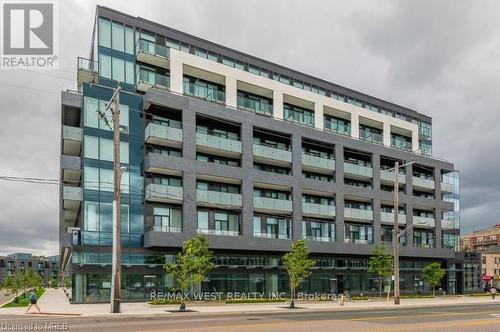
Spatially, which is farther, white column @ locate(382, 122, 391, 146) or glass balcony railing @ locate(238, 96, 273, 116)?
white column @ locate(382, 122, 391, 146)

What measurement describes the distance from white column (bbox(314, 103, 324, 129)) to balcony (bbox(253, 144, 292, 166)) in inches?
285

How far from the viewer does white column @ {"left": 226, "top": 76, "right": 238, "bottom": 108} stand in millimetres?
52250

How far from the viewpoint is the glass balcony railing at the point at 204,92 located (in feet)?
166

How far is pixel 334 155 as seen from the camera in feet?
195

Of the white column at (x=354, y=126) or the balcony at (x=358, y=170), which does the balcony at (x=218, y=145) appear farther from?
the white column at (x=354, y=126)

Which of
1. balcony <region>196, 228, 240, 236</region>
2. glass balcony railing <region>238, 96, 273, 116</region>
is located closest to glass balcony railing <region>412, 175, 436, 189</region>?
glass balcony railing <region>238, 96, 273, 116</region>

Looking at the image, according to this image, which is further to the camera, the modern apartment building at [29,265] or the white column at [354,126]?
the modern apartment building at [29,265]

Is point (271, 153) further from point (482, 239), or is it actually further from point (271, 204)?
point (482, 239)

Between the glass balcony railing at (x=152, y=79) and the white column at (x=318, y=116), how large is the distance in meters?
19.6

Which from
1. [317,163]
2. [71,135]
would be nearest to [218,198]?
[317,163]

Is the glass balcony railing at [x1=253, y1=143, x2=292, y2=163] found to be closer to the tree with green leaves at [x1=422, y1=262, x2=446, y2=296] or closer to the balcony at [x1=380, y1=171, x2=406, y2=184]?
the balcony at [x1=380, y1=171, x2=406, y2=184]

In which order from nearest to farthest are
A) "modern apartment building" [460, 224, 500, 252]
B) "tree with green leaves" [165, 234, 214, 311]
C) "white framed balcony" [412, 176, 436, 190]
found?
1. "tree with green leaves" [165, 234, 214, 311]
2. "white framed balcony" [412, 176, 436, 190]
3. "modern apartment building" [460, 224, 500, 252]

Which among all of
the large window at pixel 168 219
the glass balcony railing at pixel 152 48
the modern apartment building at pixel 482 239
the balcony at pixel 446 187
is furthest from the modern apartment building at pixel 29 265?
the glass balcony railing at pixel 152 48

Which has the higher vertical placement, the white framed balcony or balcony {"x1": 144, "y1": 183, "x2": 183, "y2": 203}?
the white framed balcony
